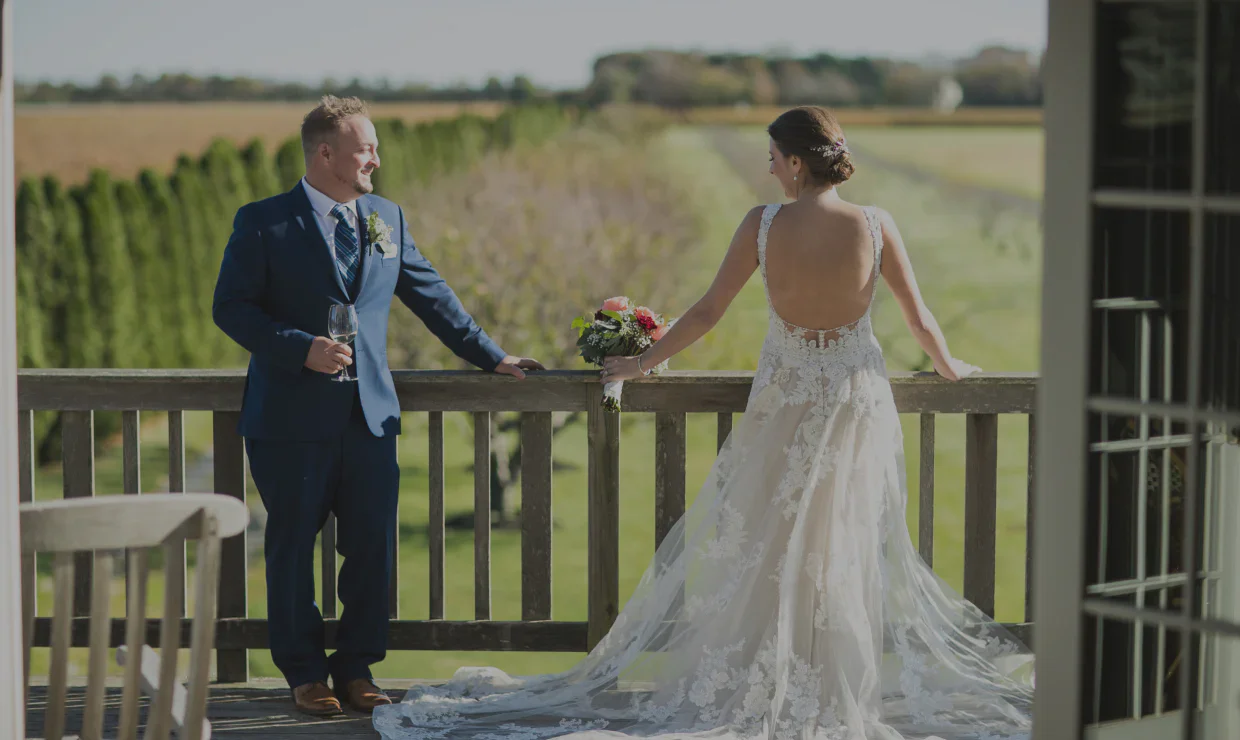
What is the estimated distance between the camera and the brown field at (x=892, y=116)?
27.5 meters

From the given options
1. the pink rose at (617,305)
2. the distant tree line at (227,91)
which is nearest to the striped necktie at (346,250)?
the pink rose at (617,305)

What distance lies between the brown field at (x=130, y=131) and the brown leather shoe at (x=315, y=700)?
18414mm

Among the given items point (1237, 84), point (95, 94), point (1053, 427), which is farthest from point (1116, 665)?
point (95, 94)

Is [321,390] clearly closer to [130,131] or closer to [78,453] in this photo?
[78,453]

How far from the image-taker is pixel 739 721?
3564 mm

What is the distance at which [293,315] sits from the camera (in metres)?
3.63

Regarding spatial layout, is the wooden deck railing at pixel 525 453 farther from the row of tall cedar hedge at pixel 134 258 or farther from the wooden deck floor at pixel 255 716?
the row of tall cedar hedge at pixel 134 258

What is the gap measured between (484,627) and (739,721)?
907 millimetres

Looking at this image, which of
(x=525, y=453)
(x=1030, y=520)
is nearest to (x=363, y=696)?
(x=525, y=453)

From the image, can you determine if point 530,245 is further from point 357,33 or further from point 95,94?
point 357,33

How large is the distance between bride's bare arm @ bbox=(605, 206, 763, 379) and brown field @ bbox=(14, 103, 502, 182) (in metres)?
18.4

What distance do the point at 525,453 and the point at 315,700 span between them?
0.94 metres

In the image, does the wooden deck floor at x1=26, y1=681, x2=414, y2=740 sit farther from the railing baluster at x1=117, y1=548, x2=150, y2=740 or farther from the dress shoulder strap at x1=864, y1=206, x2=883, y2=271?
the dress shoulder strap at x1=864, y1=206, x2=883, y2=271

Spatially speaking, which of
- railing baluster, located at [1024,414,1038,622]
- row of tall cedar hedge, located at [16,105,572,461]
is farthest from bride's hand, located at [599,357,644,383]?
row of tall cedar hedge, located at [16,105,572,461]
